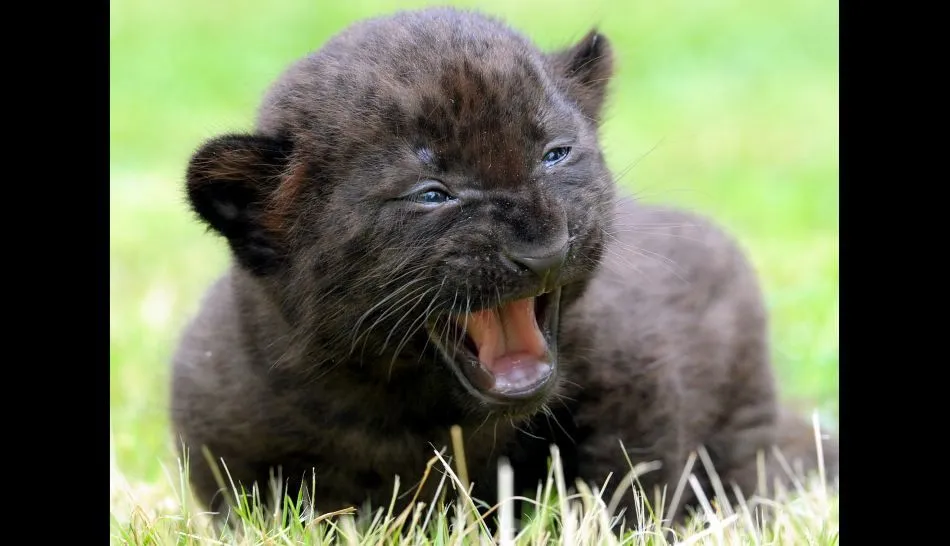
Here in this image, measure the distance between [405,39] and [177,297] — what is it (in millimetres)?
3950

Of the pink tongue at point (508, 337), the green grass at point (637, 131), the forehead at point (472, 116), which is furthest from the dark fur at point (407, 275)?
the green grass at point (637, 131)

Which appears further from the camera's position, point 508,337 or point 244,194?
point 244,194

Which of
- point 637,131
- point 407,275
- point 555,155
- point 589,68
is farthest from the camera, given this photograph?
point 637,131

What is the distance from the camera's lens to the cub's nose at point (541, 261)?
3480mm

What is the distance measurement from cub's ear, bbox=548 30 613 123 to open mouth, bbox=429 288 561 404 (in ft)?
2.71

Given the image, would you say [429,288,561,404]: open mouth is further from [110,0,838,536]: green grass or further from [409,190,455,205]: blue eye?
[110,0,838,536]: green grass

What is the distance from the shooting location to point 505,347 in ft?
12.9

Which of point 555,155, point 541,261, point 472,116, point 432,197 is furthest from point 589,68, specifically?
point 541,261

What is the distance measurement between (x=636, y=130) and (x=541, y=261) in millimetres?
8652

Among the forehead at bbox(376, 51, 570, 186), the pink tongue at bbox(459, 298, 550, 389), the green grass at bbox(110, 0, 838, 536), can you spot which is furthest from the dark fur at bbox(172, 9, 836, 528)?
the green grass at bbox(110, 0, 838, 536)

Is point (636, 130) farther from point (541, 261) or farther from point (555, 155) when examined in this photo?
point (541, 261)

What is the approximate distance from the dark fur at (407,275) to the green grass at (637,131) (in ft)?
1.59

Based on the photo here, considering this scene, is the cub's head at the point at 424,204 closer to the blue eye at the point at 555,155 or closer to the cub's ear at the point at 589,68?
the blue eye at the point at 555,155

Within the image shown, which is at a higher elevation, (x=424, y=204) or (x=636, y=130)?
(x=636, y=130)
